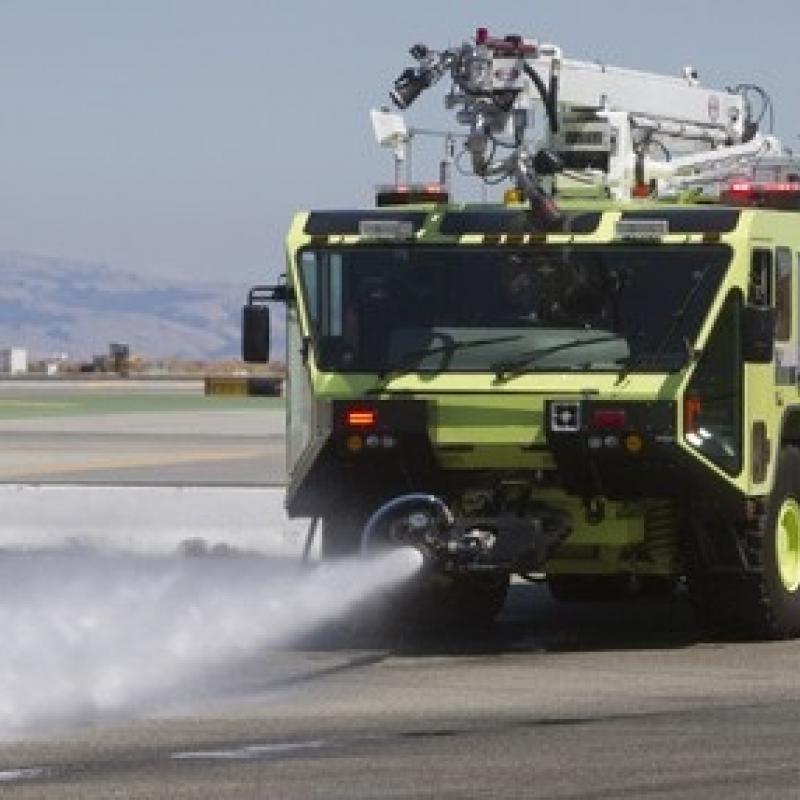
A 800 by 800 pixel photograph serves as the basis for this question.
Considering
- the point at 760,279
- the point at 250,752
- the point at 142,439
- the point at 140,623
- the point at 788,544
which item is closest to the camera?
the point at 250,752

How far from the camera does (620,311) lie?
17094mm

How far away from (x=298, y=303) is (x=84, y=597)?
199 centimetres

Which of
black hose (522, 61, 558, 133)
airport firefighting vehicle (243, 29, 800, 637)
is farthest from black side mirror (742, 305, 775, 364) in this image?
black hose (522, 61, 558, 133)

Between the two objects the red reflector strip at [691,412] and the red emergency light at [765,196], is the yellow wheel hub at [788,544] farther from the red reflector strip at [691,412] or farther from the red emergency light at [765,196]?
the red emergency light at [765,196]

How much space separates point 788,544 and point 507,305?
208cm

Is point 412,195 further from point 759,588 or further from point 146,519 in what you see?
point 146,519

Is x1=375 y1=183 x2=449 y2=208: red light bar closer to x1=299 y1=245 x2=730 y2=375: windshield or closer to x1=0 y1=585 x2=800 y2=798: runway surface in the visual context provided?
x1=299 y1=245 x2=730 y2=375: windshield

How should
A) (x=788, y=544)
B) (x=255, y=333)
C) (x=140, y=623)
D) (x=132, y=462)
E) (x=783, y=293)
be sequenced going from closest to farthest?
(x=140, y=623) < (x=783, y=293) < (x=788, y=544) < (x=255, y=333) < (x=132, y=462)

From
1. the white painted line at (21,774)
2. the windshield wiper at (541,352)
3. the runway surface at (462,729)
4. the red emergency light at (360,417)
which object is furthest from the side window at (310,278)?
the white painted line at (21,774)

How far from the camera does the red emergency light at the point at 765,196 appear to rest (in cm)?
1825

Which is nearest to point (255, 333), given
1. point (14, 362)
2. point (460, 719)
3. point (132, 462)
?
point (460, 719)

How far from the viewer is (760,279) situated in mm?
17203

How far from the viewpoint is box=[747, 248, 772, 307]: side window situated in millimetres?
17125

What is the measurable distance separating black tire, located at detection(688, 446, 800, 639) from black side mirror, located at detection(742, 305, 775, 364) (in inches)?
34.0
